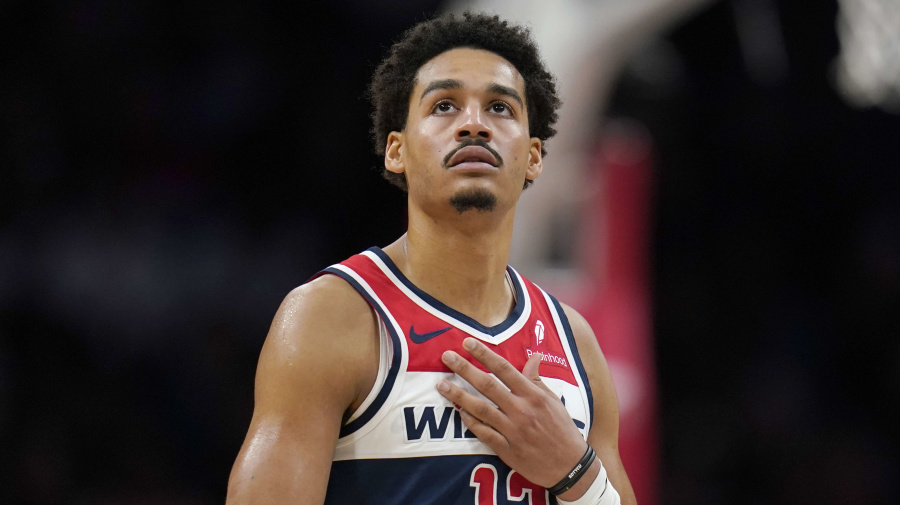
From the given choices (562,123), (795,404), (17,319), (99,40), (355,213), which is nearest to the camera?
(562,123)

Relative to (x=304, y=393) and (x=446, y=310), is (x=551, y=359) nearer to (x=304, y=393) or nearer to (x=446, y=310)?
(x=446, y=310)

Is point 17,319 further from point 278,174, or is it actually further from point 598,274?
point 598,274

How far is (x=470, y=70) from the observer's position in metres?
3.11

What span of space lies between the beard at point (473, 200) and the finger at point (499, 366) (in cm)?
45

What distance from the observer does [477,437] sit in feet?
8.79

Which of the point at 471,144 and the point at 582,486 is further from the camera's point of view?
the point at 471,144

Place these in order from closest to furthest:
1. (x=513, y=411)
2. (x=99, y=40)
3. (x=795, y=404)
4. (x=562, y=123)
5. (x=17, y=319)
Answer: (x=513, y=411) → (x=562, y=123) → (x=17, y=319) → (x=99, y=40) → (x=795, y=404)

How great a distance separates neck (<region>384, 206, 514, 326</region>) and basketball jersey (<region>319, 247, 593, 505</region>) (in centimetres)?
9

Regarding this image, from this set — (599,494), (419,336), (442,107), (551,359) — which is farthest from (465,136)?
(599,494)

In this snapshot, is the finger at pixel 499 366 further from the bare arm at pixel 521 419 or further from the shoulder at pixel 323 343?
the shoulder at pixel 323 343

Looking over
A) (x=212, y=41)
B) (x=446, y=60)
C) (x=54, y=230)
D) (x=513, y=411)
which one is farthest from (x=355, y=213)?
(x=513, y=411)

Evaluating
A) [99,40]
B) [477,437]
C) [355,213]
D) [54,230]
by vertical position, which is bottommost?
[477,437]

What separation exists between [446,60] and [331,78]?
22.4 feet

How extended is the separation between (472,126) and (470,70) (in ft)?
0.86
